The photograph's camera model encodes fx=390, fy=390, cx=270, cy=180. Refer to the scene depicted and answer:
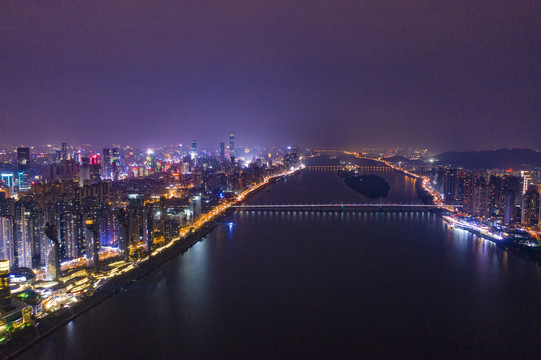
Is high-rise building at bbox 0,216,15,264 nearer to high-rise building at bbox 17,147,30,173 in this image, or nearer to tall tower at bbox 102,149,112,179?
high-rise building at bbox 17,147,30,173

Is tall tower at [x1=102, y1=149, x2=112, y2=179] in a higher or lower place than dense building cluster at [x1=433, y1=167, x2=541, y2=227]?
higher

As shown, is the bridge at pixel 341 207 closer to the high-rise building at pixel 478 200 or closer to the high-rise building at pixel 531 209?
the high-rise building at pixel 478 200

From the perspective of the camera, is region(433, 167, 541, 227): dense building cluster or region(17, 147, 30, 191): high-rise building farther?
region(17, 147, 30, 191): high-rise building

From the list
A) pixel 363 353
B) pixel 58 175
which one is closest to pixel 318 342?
pixel 363 353

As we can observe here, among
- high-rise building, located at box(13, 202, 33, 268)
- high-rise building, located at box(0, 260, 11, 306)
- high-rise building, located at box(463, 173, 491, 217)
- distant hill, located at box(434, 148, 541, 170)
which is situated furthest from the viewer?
distant hill, located at box(434, 148, 541, 170)

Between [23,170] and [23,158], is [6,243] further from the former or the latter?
[23,158]

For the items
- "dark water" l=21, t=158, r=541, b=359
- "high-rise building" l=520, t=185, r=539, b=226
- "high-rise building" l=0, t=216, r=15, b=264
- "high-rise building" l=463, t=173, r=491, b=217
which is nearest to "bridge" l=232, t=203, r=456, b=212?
"high-rise building" l=463, t=173, r=491, b=217

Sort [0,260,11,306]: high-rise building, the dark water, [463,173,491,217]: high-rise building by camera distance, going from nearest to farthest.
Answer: the dark water → [0,260,11,306]: high-rise building → [463,173,491,217]: high-rise building

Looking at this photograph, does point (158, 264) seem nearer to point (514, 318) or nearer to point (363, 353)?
point (363, 353)
